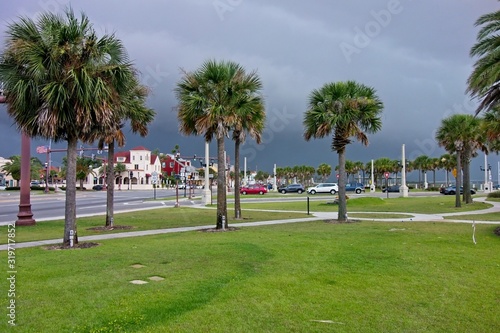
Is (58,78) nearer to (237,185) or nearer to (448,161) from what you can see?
(237,185)

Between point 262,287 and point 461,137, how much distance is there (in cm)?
3144

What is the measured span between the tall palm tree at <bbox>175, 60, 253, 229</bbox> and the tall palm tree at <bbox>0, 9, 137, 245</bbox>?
4.91 metres

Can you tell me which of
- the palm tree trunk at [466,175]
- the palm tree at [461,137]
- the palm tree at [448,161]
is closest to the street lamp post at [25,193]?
the palm tree at [461,137]

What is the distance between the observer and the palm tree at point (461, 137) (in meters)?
34.1

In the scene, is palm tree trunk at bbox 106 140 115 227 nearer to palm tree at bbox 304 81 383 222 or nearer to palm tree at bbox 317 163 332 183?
palm tree at bbox 304 81 383 222

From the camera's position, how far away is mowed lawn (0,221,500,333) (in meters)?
5.84

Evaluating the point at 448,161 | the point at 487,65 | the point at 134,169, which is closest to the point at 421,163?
the point at 448,161

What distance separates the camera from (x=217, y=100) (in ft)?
59.0

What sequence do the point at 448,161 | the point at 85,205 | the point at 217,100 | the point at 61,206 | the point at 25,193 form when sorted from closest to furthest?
the point at 217,100 → the point at 25,193 → the point at 61,206 → the point at 85,205 → the point at 448,161

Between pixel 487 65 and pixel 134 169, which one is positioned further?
pixel 134 169

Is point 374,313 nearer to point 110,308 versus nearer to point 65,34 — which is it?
point 110,308

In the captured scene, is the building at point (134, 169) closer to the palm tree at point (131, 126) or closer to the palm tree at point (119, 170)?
the palm tree at point (119, 170)

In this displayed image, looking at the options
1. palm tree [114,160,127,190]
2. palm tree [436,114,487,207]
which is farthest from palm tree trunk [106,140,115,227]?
palm tree [114,160,127,190]

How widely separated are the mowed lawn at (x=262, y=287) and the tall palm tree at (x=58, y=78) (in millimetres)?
3702
